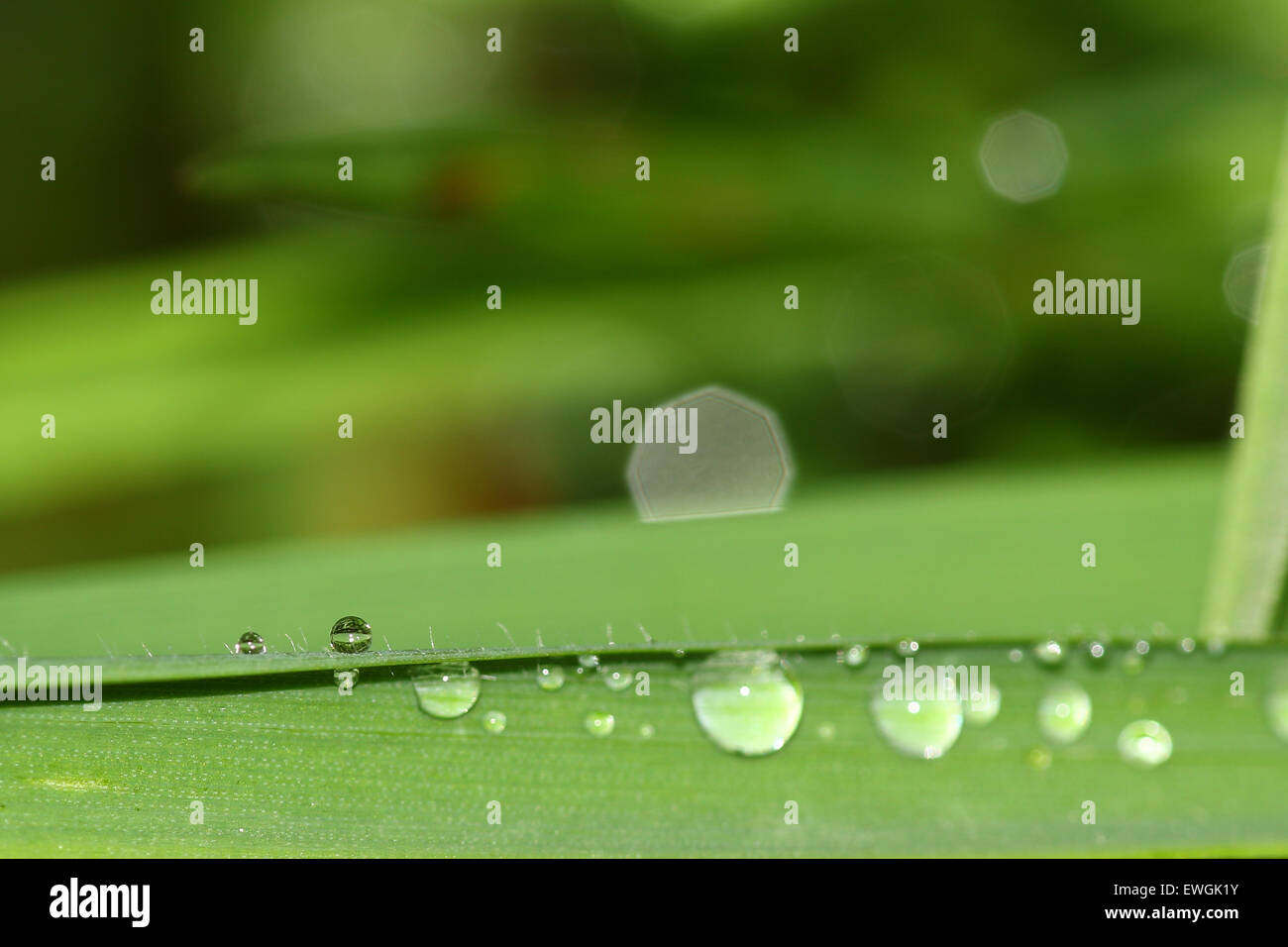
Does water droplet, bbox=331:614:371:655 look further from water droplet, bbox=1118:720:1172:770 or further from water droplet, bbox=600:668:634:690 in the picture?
water droplet, bbox=1118:720:1172:770

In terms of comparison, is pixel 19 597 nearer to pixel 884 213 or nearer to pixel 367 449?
pixel 367 449

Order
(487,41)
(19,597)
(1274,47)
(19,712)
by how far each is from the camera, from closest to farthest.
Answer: (19,712) → (19,597) → (1274,47) → (487,41)

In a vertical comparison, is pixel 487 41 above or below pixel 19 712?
above

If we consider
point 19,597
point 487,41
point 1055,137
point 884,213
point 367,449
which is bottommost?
point 19,597

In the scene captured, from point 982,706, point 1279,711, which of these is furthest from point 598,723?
point 1279,711

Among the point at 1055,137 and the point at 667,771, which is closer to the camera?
the point at 667,771

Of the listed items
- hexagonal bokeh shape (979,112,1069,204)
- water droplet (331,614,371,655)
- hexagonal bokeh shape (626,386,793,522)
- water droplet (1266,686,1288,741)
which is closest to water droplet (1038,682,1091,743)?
water droplet (1266,686,1288,741)

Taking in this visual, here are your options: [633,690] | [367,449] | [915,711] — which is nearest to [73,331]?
[367,449]
